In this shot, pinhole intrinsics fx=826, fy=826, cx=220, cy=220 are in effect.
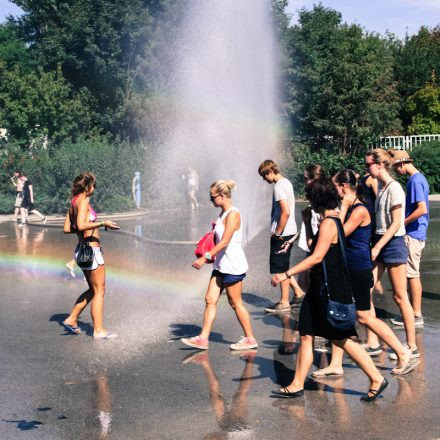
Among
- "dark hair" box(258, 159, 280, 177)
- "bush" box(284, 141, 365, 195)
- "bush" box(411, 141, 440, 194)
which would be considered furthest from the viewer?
"bush" box(284, 141, 365, 195)

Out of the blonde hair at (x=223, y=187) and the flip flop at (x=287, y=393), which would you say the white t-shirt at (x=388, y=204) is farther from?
the flip flop at (x=287, y=393)

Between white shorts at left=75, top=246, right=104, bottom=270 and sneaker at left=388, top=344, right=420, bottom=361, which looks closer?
sneaker at left=388, top=344, right=420, bottom=361

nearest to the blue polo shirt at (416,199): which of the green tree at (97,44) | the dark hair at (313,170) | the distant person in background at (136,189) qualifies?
the dark hair at (313,170)

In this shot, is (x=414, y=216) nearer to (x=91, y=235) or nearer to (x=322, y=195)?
(x=322, y=195)

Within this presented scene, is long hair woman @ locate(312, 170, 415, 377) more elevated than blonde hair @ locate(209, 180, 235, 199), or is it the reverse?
blonde hair @ locate(209, 180, 235, 199)

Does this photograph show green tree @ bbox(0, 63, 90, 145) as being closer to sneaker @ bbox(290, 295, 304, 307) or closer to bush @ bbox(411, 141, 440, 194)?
bush @ bbox(411, 141, 440, 194)

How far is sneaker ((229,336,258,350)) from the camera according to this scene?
7.84 metres

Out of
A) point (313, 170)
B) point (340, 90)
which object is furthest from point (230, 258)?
point (340, 90)

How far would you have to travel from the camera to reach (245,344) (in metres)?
7.86

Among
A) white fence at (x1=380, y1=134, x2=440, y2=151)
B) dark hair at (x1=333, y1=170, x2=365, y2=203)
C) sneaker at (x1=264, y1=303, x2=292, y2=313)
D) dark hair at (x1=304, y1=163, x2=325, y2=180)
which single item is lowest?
sneaker at (x1=264, y1=303, x2=292, y2=313)

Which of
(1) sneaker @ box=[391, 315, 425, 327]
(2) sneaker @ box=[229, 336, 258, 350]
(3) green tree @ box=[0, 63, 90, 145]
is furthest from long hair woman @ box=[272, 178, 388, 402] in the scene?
(3) green tree @ box=[0, 63, 90, 145]

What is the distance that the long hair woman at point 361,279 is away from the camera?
265 inches

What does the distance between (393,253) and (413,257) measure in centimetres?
105

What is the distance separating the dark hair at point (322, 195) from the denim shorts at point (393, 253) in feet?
5.14
